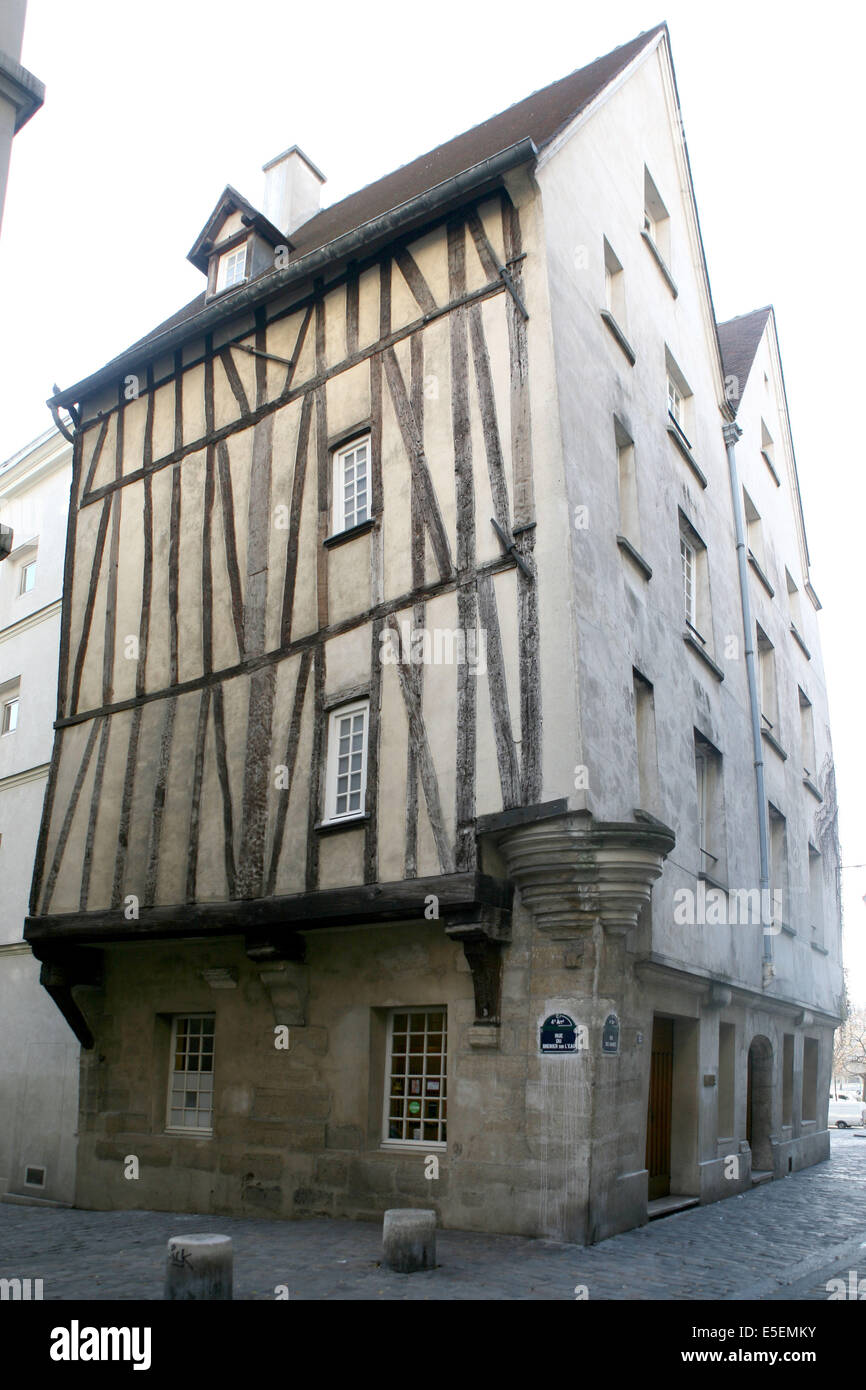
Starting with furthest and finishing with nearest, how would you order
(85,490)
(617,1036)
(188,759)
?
1. (85,490)
2. (188,759)
3. (617,1036)

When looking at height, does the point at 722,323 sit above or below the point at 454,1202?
above

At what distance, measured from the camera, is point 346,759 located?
11.4 meters

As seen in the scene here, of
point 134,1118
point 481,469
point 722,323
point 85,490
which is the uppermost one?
point 722,323

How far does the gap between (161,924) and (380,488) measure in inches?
202

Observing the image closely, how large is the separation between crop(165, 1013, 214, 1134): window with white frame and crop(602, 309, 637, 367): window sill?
8676 millimetres

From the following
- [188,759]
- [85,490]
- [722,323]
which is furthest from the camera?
[722,323]

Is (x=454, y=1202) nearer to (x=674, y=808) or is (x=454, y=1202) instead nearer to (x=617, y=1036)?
(x=617, y=1036)

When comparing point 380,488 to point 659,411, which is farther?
point 659,411

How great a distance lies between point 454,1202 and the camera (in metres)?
9.67

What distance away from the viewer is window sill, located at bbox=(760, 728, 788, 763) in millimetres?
16822

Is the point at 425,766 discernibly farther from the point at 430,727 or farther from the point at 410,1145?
the point at 410,1145

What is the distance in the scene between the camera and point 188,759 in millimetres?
12891

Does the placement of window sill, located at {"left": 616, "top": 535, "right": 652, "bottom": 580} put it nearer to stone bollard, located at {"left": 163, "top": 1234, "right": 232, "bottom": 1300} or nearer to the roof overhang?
the roof overhang
